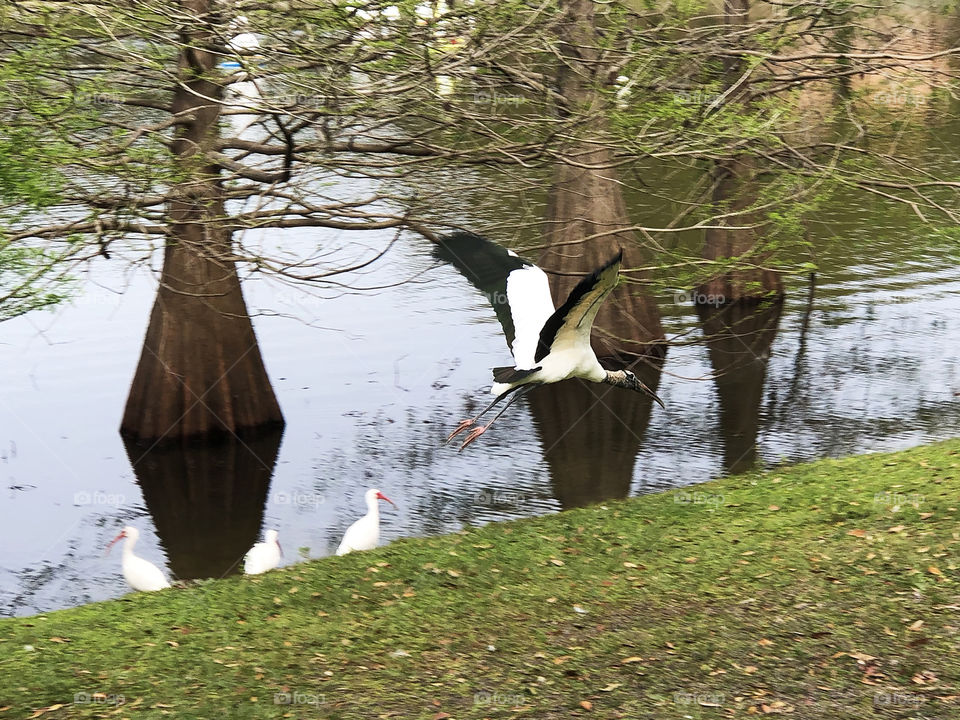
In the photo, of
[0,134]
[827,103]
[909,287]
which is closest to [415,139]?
[0,134]

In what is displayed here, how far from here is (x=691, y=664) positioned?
Result: 24.5 feet

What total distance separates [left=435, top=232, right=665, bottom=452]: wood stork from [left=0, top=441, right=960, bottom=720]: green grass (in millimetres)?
1307

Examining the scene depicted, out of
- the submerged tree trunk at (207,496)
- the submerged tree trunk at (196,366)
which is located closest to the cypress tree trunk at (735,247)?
the submerged tree trunk at (196,366)

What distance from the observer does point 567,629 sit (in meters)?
8.10

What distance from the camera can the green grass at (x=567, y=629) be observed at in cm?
705

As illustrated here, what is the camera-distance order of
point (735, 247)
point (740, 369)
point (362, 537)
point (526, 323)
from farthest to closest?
point (735, 247) → point (740, 369) → point (362, 537) → point (526, 323)

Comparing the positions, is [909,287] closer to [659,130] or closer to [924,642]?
[659,130]

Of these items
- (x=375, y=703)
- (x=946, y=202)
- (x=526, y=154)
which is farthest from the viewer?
(x=946, y=202)

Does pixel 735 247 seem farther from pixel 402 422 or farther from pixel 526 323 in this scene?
pixel 526 323

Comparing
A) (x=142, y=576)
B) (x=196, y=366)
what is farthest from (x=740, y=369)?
(x=142, y=576)

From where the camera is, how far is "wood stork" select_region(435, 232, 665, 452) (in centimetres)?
895

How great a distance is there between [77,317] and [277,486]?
29.5 feet

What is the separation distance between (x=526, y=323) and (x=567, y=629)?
2.70m

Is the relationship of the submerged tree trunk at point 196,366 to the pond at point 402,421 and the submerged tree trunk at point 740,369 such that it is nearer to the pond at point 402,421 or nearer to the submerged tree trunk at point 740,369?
the pond at point 402,421
